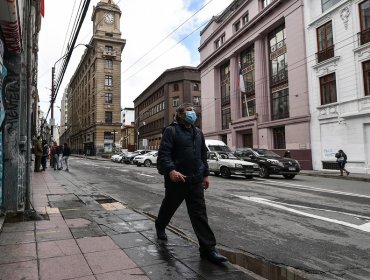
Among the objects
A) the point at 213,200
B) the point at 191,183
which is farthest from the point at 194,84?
the point at 191,183

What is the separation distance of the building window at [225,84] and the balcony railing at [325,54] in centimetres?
1438

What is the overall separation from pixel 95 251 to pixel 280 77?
27.5m

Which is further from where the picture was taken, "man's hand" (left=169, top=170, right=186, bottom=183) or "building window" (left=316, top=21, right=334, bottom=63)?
"building window" (left=316, top=21, right=334, bottom=63)

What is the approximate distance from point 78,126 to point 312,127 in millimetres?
72419

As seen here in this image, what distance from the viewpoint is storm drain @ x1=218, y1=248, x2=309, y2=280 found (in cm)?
389

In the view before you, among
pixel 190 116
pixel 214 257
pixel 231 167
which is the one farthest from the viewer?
pixel 231 167

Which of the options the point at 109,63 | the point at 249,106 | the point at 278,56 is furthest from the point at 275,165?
the point at 109,63

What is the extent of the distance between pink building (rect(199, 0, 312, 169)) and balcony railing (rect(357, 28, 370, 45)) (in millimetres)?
5086

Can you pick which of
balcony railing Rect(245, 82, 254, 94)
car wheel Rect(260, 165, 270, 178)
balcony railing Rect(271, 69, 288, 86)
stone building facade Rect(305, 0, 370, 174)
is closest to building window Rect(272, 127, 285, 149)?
stone building facade Rect(305, 0, 370, 174)

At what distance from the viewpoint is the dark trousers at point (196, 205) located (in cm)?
416

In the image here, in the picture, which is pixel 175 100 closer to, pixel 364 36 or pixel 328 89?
pixel 328 89

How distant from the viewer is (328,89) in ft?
78.1

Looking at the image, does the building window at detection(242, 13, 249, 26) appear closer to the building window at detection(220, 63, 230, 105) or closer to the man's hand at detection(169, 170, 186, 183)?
the building window at detection(220, 63, 230, 105)

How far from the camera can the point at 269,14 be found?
29812mm
